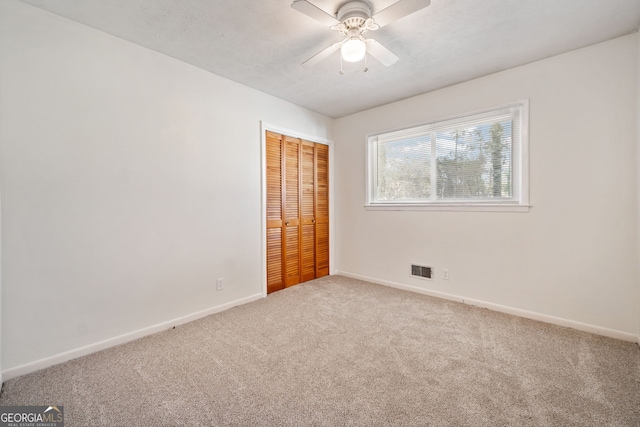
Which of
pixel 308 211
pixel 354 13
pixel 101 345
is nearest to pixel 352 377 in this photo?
pixel 101 345

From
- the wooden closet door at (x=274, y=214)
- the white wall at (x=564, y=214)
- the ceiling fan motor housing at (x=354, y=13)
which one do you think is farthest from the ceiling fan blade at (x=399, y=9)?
the wooden closet door at (x=274, y=214)

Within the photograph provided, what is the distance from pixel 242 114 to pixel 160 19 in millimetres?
1180

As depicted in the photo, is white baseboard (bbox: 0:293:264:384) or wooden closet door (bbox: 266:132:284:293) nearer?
white baseboard (bbox: 0:293:264:384)

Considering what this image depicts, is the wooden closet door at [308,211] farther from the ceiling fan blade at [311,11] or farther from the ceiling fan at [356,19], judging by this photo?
the ceiling fan blade at [311,11]

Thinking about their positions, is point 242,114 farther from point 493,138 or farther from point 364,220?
point 493,138

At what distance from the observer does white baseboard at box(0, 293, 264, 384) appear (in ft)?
6.00

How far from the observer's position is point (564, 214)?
8.16ft

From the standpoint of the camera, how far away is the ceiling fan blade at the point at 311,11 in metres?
1.58

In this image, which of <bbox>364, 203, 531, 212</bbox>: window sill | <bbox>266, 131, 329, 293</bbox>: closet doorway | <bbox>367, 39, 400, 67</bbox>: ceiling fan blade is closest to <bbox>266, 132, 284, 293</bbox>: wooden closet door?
<bbox>266, 131, 329, 293</bbox>: closet doorway

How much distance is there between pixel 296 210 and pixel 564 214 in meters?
2.83

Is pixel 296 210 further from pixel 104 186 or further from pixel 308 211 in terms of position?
pixel 104 186

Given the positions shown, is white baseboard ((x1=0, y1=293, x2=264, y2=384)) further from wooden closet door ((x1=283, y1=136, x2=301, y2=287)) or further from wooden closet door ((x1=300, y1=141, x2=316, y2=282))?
wooden closet door ((x1=300, y1=141, x2=316, y2=282))

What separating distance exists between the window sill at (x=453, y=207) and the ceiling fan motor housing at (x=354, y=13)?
2.13m

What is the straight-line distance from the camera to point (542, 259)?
2.61 metres
